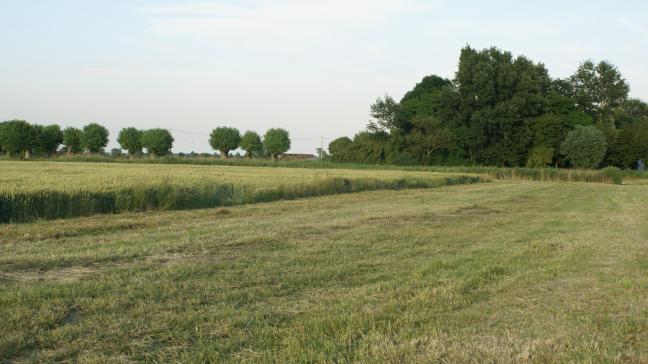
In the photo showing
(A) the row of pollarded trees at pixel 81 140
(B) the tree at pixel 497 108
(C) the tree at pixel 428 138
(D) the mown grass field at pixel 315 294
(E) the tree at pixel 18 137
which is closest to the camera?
(D) the mown grass field at pixel 315 294

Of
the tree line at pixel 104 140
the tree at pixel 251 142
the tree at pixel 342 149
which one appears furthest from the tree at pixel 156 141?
the tree at pixel 342 149

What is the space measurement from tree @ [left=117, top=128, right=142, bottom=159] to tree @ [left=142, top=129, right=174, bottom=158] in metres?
1.23

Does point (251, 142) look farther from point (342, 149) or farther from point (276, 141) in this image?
point (342, 149)

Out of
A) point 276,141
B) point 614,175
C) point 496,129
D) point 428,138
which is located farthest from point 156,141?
point 614,175

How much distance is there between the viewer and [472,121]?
69.1 meters

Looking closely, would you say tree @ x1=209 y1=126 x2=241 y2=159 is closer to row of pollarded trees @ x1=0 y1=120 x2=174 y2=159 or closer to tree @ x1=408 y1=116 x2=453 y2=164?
row of pollarded trees @ x1=0 y1=120 x2=174 y2=159

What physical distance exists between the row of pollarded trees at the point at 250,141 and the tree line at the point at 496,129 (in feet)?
43.0

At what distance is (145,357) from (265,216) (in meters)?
9.71

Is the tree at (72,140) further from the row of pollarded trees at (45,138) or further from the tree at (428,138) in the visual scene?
the tree at (428,138)

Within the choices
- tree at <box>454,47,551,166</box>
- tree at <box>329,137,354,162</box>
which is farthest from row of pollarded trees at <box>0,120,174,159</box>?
tree at <box>454,47,551,166</box>

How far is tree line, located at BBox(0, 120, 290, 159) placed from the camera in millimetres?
73562

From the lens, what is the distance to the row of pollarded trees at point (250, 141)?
295 feet

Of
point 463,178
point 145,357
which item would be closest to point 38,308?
point 145,357

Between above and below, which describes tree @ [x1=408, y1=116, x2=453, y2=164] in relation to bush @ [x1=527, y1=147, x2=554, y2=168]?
above
